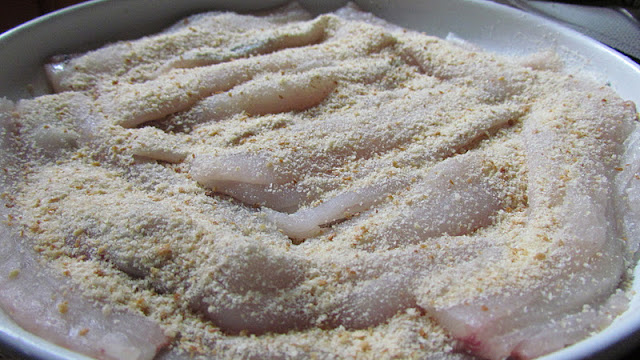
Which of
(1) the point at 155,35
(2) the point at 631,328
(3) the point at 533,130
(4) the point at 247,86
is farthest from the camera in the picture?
(1) the point at 155,35

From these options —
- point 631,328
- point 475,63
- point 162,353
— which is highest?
point 475,63

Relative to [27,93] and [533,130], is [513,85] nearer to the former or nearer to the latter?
[533,130]

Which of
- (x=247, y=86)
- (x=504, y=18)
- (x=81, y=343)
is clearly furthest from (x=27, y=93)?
(x=504, y=18)

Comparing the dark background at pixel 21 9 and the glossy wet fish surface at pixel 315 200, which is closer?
the glossy wet fish surface at pixel 315 200

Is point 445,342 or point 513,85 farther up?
point 513,85

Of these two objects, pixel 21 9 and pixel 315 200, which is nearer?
pixel 315 200

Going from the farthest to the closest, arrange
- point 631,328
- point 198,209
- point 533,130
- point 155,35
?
point 155,35 → point 533,130 → point 198,209 → point 631,328

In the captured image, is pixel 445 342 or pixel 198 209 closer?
pixel 445 342

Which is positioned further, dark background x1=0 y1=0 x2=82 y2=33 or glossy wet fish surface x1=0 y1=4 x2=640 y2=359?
dark background x1=0 y1=0 x2=82 y2=33
